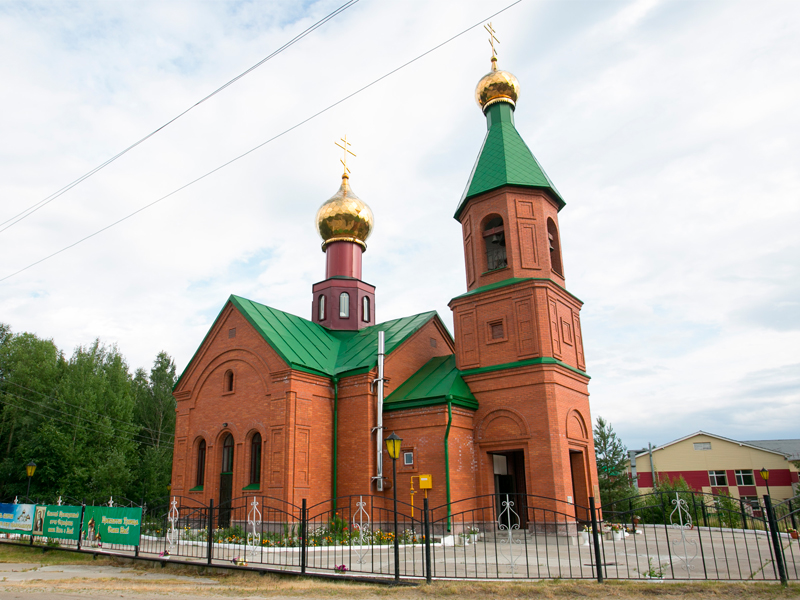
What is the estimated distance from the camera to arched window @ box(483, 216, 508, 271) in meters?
17.9

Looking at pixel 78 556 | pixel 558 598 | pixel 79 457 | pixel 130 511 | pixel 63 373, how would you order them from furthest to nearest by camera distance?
1. pixel 63 373
2. pixel 79 457
3. pixel 78 556
4. pixel 130 511
5. pixel 558 598

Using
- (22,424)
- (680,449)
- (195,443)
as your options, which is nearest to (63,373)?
(22,424)

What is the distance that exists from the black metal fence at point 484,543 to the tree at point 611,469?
26.1ft

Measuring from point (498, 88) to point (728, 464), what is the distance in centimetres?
2922

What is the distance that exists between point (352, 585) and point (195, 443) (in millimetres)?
12197

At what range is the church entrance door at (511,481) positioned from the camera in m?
16.3

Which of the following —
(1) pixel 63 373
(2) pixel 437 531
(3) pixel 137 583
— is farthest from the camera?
(1) pixel 63 373

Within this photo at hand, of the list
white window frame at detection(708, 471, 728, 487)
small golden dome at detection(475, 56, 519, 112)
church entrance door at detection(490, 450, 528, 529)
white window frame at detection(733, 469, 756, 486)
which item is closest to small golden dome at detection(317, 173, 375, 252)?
small golden dome at detection(475, 56, 519, 112)

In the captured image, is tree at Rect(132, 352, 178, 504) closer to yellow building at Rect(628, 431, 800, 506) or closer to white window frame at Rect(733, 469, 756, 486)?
yellow building at Rect(628, 431, 800, 506)

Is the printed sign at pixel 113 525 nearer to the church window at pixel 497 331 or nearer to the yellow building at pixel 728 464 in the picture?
the church window at pixel 497 331

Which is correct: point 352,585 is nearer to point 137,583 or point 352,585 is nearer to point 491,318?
point 137,583

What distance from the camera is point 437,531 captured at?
48.4 ft

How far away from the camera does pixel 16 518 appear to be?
14.6 m

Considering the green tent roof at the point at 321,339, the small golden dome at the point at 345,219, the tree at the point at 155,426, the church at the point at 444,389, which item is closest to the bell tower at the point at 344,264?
the small golden dome at the point at 345,219
